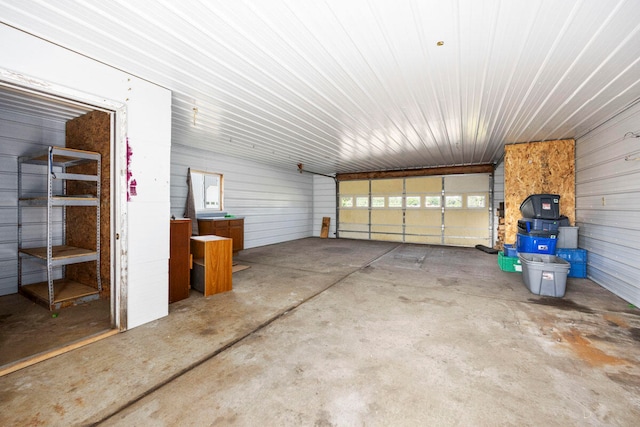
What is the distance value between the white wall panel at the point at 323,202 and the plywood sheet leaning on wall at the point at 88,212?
818cm

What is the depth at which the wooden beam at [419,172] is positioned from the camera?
8.51 m

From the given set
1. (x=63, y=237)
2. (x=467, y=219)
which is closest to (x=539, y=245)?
(x=467, y=219)

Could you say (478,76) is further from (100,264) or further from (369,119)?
(100,264)

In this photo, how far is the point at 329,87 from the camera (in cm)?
319

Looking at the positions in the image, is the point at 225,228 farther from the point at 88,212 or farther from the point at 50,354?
the point at 50,354

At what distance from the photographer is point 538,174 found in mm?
5555

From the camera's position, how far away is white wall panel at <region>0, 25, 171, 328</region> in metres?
2.33

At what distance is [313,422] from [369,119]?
4.06 m

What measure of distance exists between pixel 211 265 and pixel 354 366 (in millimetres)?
2633

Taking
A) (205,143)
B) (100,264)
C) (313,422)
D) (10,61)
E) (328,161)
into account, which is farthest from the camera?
(328,161)

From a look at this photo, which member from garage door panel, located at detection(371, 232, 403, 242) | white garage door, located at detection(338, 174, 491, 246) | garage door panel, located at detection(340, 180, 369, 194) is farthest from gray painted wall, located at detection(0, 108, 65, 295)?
garage door panel, located at detection(371, 232, 403, 242)

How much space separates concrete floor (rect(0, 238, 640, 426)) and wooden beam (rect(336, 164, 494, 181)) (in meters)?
5.47

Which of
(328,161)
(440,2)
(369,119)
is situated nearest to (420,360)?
(440,2)

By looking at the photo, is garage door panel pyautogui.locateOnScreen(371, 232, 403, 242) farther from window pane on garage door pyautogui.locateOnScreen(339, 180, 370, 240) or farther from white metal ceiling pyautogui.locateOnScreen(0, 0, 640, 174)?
white metal ceiling pyautogui.locateOnScreen(0, 0, 640, 174)
